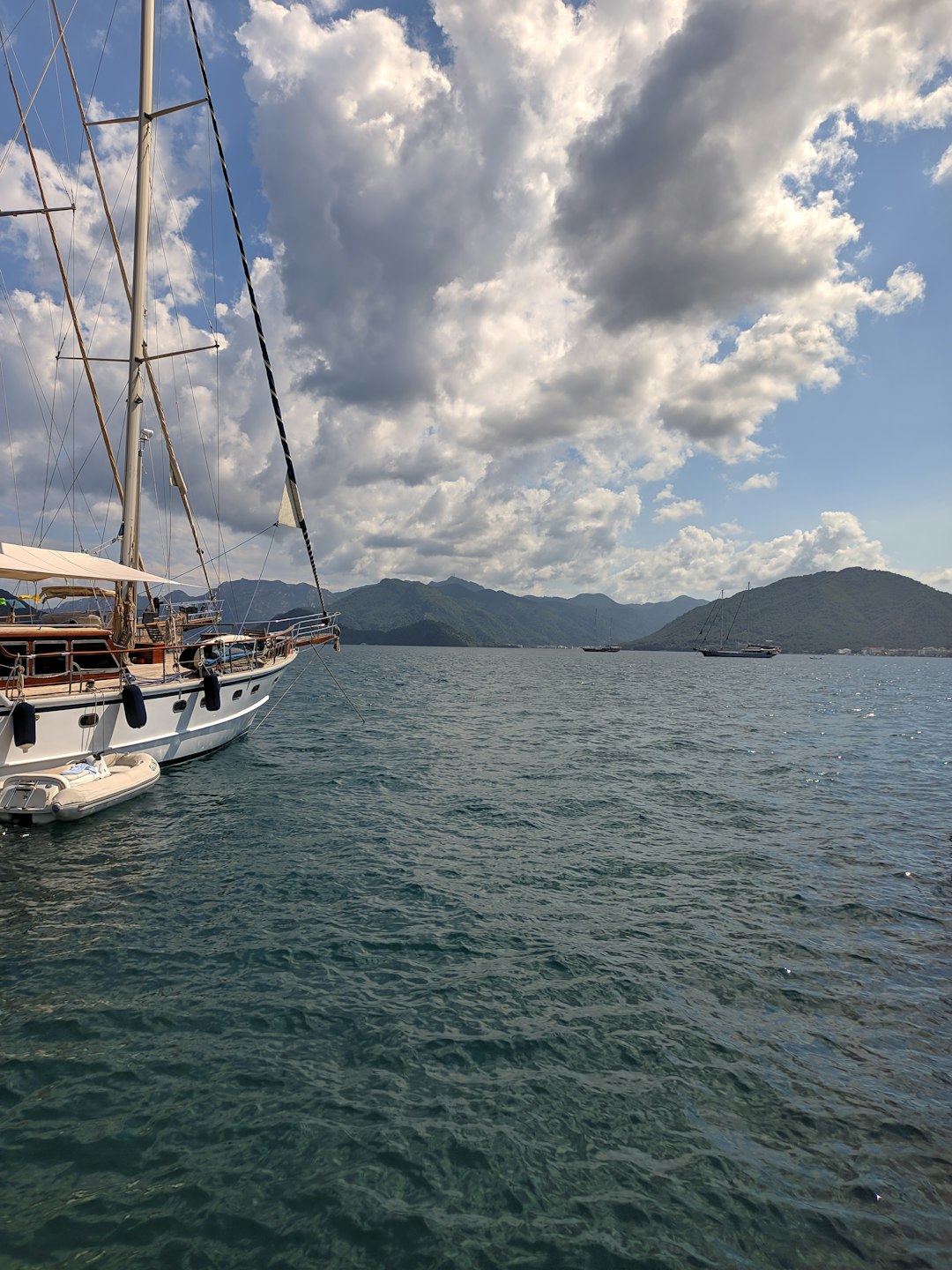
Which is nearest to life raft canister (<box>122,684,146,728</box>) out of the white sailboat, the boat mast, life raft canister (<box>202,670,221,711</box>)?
the white sailboat

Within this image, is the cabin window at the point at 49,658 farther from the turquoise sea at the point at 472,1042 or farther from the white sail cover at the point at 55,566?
the turquoise sea at the point at 472,1042

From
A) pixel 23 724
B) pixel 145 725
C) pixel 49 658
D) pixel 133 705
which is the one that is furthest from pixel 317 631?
pixel 23 724

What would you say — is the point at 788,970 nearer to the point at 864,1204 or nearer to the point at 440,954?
the point at 864,1204

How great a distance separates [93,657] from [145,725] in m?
3.02

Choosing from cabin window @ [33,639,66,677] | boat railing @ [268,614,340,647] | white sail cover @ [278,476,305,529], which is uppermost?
white sail cover @ [278,476,305,529]

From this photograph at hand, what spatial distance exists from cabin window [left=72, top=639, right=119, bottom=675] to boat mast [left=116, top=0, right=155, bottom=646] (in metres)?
3.91

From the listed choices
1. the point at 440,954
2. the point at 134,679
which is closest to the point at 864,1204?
the point at 440,954

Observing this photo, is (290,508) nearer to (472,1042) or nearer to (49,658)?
(49,658)

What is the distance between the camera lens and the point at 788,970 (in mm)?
9898

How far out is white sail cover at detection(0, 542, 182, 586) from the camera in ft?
60.4

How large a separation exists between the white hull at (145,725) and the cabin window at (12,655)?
61.2 inches

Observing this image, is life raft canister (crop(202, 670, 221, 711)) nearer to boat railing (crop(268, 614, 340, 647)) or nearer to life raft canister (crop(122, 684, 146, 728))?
life raft canister (crop(122, 684, 146, 728))

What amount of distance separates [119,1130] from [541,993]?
217 inches

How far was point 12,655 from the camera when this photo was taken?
18484 millimetres
